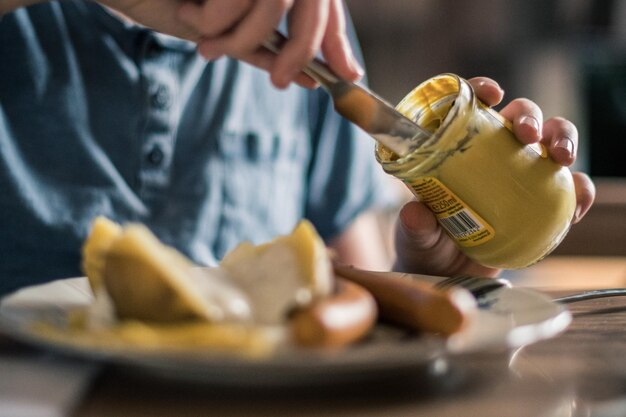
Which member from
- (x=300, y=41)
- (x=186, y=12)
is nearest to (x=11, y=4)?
(x=186, y=12)

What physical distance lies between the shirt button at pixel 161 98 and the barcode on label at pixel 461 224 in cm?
49

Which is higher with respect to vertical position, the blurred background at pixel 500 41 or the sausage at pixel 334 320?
the sausage at pixel 334 320

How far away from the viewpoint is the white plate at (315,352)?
0.41 metres

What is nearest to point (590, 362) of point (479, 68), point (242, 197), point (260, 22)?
point (260, 22)

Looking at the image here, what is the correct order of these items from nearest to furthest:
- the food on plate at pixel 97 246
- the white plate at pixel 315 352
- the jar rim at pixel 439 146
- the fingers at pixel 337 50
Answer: the white plate at pixel 315 352 < the food on plate at pixel 97 246 < the jar rim at pixel 439 146 < the fingers at pixel 337 50

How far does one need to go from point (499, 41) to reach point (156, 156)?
3232 millimetres

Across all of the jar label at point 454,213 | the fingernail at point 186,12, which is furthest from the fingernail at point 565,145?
the fingernail at point 186,12

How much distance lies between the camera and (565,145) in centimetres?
73

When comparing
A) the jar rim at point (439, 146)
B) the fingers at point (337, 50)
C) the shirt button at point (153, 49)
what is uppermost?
the fingers at point (337, 50)

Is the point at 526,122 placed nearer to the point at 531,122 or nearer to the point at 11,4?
the point at 531,122

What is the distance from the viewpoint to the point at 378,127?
26.8 inches

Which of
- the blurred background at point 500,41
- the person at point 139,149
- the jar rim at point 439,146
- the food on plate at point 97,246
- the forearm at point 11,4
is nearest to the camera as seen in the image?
the food on plate at point 97,246

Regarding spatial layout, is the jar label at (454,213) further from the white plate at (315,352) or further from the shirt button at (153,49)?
the shirt button at (153,49)

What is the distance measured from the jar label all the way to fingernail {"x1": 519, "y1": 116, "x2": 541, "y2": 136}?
0.30 feet
